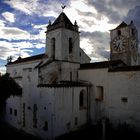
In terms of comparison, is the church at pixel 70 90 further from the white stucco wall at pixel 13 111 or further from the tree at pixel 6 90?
the tree at pixel 6 90

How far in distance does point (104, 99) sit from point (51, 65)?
27.5ft

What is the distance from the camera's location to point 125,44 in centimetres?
3100

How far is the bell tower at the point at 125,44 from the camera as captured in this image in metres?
30.7

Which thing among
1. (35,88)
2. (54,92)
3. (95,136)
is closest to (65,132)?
(95,136)

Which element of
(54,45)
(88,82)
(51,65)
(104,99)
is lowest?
(104,99)

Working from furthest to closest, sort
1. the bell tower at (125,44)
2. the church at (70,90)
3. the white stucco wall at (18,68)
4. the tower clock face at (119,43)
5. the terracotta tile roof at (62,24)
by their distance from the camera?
the white stucco wall at (18,68)
the tower clock face at (119,43)
the bell tower at (125,44)
the terracotta tile roof at (62,24)
the church at (70,90)

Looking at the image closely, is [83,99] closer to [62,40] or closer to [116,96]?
[116,96]

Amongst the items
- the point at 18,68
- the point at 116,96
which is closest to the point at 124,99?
the point at 116,96

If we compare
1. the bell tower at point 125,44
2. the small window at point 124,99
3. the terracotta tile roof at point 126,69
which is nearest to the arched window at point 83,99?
the terracotta tile roof at point 126,69

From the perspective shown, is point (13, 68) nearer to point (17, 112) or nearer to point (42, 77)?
point (17, 112)

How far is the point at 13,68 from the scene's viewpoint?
37594mm

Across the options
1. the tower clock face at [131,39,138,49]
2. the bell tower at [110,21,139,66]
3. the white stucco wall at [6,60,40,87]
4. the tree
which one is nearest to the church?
the bell tower at [110,21,139,66]

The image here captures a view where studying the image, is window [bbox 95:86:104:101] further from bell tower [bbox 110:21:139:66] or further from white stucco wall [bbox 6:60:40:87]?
white stucco wall [bbox 6:60:40:87]

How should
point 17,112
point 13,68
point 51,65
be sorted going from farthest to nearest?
point 13,68
point 17,112
point 51,65
